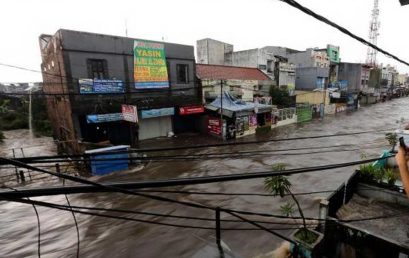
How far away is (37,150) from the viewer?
25.0 m

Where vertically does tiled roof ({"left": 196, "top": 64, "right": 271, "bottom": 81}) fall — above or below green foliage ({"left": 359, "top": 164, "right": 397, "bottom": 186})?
above

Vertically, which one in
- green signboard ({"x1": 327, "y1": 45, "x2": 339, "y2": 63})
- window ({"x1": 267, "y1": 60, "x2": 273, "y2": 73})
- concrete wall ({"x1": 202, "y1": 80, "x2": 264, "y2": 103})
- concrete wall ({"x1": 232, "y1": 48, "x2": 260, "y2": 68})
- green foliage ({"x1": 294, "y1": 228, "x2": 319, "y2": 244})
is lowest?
green foliage ({"x1": 294, "y1": 228, "x2": 319, "y2": 244})

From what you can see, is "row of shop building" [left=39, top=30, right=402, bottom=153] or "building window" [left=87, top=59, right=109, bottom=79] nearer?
"row of shop building" [left=39, top=30, right=402, bottom=153]

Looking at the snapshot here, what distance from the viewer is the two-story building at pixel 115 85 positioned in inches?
716

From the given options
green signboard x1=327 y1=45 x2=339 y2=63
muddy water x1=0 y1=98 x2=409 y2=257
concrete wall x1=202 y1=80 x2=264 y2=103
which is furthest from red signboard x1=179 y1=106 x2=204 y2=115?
green signboard x1=327 y1=45 x2=339 y2=63

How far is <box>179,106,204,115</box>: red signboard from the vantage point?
24.1 m

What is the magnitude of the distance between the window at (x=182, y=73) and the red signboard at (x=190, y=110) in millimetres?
2838

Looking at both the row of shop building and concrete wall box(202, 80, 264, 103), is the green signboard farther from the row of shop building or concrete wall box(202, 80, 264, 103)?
the row of shop building

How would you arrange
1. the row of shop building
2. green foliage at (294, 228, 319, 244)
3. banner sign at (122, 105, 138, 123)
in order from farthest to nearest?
the row of shop building, banner sign at (122, 105, 138, 123), green foliage at (294, 228, 319, 244)

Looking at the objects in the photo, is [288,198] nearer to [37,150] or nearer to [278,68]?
[37,150]

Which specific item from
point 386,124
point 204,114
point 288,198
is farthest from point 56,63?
point 386,124

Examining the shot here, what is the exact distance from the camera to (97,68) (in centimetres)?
1956

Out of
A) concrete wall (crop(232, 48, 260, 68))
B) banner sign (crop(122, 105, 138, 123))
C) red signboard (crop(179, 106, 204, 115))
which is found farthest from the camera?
concrete wall (crop(232, 48, 260, 68))

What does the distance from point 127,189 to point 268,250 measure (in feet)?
25.9
